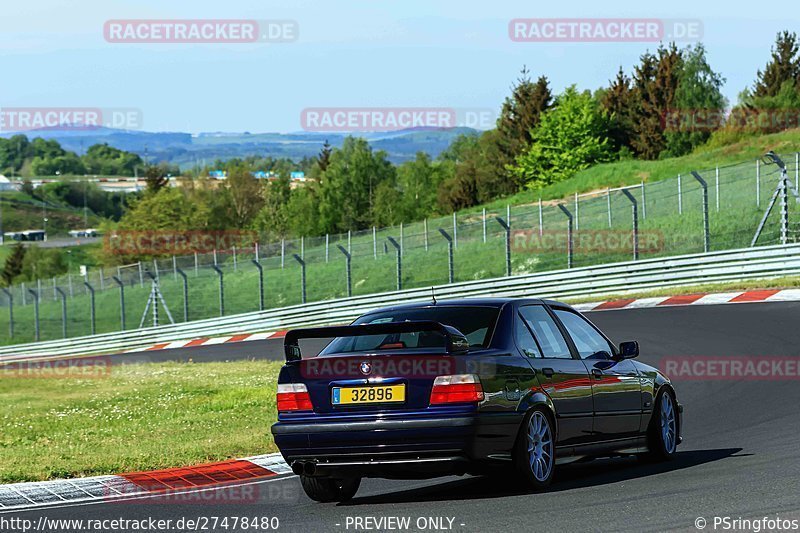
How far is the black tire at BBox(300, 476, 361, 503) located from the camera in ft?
29.5

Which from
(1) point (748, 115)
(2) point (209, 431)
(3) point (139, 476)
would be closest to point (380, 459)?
(3) point (139, 476)

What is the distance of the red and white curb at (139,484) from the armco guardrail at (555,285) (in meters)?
19.6

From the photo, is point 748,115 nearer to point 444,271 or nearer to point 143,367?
point 444,271

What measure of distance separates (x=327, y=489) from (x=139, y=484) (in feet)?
6.74

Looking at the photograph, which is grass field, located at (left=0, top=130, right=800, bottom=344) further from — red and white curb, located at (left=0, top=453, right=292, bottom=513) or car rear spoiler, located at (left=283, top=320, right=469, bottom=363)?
car rear spoiler, located at (left=283, top=320, right=469, bottom=363)

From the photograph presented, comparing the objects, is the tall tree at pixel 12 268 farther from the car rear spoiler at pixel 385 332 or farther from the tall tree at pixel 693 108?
the car rear spoiler at pixel 385 332

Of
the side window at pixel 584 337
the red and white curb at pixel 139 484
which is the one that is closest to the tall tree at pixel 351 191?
the red and white curb at pixel 139 484

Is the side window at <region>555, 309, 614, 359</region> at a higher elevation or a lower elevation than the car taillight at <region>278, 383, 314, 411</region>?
higher

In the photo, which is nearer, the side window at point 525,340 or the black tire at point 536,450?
the black tire at point 536,450

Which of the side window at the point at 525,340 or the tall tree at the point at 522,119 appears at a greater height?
the tall tree at the point at 522,119

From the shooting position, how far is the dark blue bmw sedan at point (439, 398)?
8.30m

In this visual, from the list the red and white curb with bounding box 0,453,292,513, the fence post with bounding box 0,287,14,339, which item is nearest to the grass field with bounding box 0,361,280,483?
→ the red and white curb with bounding box 0,453,292,513

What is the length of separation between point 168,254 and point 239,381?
282ft

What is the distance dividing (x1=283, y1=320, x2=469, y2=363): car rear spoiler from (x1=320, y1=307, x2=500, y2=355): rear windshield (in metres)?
0.08
